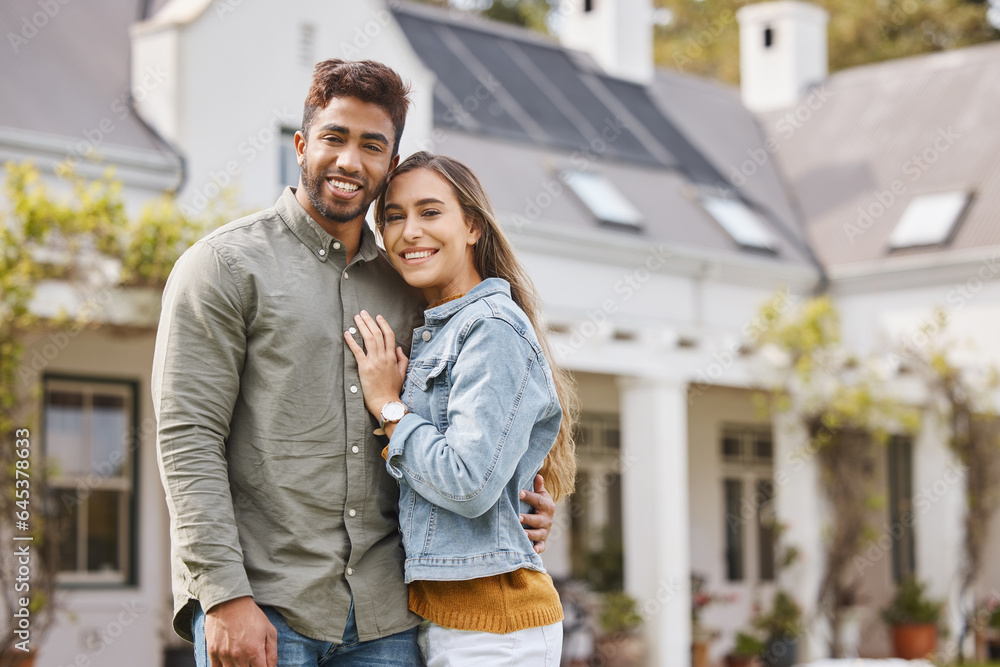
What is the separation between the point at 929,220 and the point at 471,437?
1352 cm

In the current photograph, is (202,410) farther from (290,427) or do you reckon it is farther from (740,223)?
(740,223)

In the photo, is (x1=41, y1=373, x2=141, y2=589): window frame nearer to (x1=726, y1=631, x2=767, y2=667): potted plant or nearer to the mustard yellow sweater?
(x1=726, y1=631, x2=767, y2=667): potted plant

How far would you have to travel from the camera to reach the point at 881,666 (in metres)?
7.90

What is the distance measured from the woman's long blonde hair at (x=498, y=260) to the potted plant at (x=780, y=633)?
9.75m

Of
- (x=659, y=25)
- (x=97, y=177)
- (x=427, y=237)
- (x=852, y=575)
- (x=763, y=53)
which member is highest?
(x=659, y=25)

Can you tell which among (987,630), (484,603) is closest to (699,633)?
(987,630)

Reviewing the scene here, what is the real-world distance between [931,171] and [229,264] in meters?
14.4

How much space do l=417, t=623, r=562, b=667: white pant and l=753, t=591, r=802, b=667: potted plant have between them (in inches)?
398

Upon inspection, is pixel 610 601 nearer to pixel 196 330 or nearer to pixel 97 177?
pixel 97 177

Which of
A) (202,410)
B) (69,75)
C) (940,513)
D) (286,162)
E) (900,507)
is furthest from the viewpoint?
(900,507)

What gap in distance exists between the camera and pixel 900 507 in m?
15.7

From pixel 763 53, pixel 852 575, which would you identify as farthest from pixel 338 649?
pixel 763 53

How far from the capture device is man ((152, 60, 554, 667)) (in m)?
2.56

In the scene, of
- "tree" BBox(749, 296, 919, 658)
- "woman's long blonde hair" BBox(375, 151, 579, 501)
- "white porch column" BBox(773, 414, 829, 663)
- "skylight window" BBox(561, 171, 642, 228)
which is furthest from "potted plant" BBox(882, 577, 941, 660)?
"woman's long blonde hair" BBox(375, 151, 579, 501)
